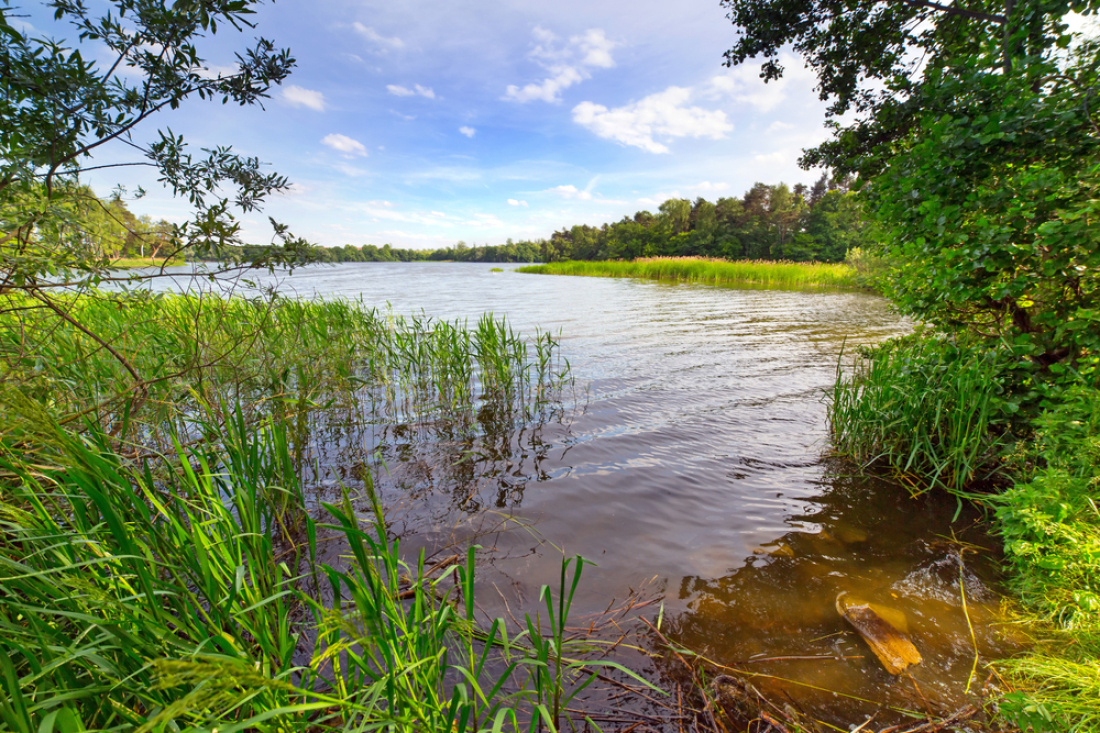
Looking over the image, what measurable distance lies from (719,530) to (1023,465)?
2.36 metres

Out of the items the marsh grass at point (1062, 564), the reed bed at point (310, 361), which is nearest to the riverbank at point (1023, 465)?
the marsh grass at point (1062, 564)

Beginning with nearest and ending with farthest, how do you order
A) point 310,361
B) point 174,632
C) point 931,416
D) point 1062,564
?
point 174,632 < point 1062,564 < point 931,416 < point 310,361

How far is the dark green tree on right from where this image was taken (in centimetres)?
296

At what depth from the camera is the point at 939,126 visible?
3506 millimetres

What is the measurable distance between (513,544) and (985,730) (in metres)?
2.62

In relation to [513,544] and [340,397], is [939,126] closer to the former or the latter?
[513,544]

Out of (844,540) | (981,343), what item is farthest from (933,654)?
(981,343)

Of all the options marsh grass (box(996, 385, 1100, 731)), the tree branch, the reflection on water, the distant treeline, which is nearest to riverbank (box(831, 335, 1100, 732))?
marsh grass (box(996, 385, 1100, 731))

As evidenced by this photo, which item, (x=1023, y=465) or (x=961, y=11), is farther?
(x=961, y=11)

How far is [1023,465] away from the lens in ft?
10.8

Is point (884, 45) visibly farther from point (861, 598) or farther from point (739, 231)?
point (739, 231)

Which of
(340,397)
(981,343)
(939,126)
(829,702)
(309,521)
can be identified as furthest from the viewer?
(340,397)

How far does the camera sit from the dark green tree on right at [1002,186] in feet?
9.70

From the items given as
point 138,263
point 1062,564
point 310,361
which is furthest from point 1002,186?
point 310,361
